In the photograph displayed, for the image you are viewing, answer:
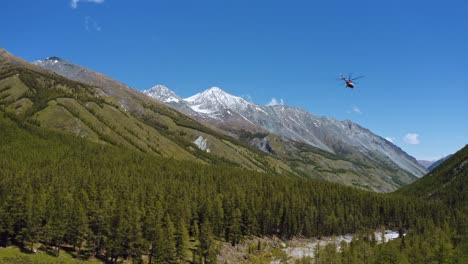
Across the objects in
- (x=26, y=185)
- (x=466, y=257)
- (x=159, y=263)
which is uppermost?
(x=26, y=185)

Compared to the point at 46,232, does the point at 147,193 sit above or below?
above

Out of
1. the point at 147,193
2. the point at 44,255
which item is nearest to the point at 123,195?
the point at 147,193

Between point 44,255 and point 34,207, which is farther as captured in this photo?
point 34,207

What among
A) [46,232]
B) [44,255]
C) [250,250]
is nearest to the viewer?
[44,255]

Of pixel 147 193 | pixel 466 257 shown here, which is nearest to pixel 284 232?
pixel 147 193

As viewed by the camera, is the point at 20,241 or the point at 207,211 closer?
the point at 20,241

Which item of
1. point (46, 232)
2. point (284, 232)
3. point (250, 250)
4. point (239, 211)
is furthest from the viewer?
point (284, 232)

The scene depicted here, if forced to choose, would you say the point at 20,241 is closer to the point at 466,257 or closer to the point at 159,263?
the point at 159,263

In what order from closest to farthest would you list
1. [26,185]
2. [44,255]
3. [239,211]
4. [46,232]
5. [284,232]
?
1. [44,255]
2. [46,232]
3. [26,185]
4. [239,211]
5. [284,232]

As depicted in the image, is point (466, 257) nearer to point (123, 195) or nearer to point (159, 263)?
point (159, 263)
